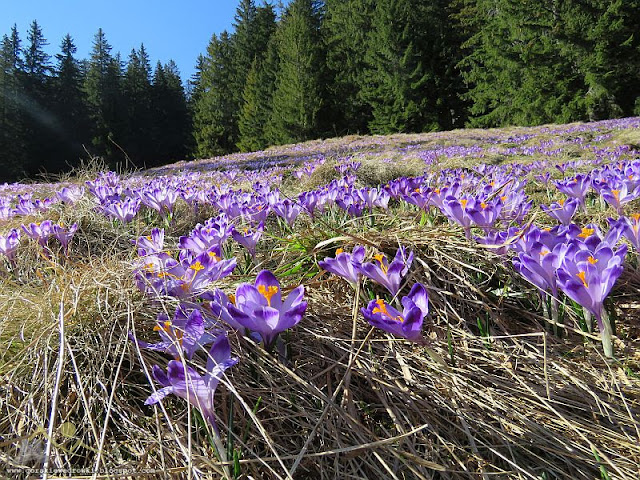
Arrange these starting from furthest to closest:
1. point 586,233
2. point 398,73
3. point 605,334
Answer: point 398,73 → point 586,233 → point 605,334

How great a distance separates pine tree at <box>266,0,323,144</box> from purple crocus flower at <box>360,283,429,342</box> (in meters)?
30.0

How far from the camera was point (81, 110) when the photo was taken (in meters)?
40.8

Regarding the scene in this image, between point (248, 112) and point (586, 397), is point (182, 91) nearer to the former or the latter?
point (248, 112)

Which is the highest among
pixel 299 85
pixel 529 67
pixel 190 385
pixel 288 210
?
pixel 299 85

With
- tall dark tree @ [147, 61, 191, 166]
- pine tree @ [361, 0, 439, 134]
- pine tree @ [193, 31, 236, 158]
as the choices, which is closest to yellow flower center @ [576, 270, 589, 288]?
pine tree @ [361, 0, 439, 134]

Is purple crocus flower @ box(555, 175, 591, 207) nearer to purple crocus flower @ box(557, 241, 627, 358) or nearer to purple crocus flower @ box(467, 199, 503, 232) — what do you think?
purple crocus flower @ box(467, 199, 503, 232)

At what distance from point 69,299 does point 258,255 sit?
76cm

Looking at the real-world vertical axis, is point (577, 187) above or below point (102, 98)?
below

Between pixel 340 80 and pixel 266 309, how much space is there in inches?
1291

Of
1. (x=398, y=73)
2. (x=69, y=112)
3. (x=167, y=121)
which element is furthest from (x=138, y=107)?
(x=398, y=73)

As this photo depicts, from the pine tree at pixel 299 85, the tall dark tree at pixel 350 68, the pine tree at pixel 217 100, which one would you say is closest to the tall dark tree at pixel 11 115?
the pine tree at pixel 217 100

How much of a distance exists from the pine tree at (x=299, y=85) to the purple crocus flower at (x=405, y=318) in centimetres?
3004

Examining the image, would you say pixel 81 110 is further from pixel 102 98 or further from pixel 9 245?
pixel 9 245

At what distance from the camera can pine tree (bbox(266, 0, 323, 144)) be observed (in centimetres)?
2942
